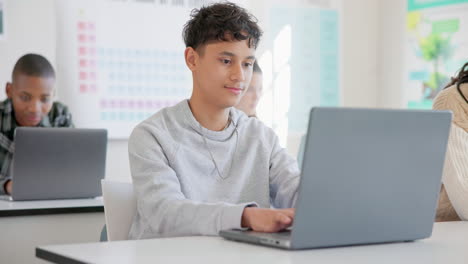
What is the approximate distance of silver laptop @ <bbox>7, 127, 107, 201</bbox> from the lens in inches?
96.8

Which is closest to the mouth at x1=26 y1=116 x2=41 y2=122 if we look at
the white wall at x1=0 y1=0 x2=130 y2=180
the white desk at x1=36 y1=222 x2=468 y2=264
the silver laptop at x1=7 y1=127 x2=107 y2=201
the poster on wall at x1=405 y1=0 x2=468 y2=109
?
the silver laptop at x1=7 y1=127 x2=107 y2=201

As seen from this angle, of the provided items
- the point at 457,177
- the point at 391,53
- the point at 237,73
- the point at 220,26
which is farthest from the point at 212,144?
the point at 391,53

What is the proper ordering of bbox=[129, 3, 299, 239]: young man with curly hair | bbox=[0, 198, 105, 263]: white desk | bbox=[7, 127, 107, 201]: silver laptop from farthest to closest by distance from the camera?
1. bbox=[7, 127, 107, 201]: silver laptop
2. bbox=[0, 198, 105, 263]: white desk
3. bbox=[129, 3, 299, 239]: young man with curly hair

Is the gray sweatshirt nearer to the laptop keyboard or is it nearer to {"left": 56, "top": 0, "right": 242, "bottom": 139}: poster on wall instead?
the laptop keyboard

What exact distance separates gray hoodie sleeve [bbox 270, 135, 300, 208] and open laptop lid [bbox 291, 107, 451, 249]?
1.42 feet

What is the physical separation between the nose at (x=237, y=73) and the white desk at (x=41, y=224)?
1.03 meters

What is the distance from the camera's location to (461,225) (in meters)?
1.62

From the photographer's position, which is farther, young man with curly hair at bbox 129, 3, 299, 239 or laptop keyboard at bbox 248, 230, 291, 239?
young man with curly hair at bbox 129, 3, 299, 239

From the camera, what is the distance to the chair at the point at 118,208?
1.55 m

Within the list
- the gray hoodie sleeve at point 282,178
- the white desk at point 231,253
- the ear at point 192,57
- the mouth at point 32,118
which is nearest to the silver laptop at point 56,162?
the mouth at point 32,118

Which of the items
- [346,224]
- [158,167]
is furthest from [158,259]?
[158,167]

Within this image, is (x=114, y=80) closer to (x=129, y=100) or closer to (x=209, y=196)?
(x=129, y=100)

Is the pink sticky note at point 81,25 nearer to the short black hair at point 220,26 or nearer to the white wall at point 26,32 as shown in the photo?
the white wall at point 26,32

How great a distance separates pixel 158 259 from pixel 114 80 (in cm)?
316
